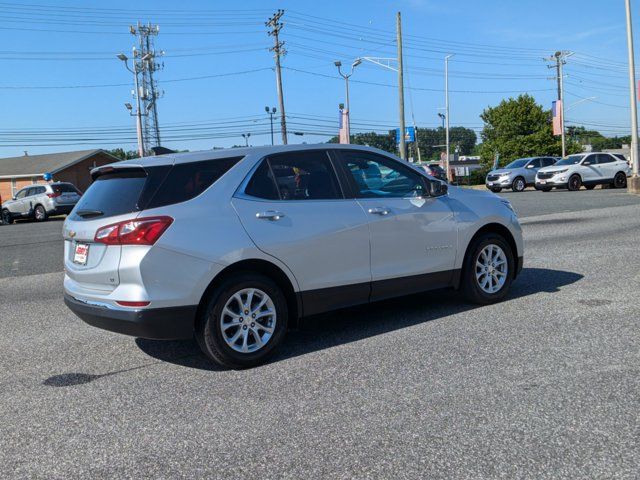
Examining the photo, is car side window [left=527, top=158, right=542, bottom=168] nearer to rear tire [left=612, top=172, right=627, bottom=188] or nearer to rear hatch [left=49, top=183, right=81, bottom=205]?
rear tire [left=612, top=172, right=627, bottom=188]

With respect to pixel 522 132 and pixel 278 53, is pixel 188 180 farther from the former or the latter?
pixel 522 132

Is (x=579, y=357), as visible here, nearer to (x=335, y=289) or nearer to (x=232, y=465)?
(x=335, y=289)

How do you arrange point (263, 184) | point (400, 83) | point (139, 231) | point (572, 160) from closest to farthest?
point (139, 231)
point (263, 184)
point (572, 160)
point (400, 83)

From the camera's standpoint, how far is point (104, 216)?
4.81 m

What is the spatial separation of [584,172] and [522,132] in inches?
1786

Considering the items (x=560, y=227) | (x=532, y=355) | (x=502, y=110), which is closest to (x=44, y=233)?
(x=560, y=227)

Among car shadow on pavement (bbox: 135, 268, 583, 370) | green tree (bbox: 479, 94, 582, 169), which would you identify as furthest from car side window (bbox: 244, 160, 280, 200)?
green tree (bbox: 479, 94, 582, 169)

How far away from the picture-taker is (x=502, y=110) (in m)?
74.3

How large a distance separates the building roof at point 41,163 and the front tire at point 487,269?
162 ft

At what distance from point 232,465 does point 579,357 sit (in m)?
2.83

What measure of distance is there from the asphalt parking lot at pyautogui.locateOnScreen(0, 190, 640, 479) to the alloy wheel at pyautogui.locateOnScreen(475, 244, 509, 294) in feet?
0.80

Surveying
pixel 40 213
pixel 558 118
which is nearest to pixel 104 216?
pixel 40 213

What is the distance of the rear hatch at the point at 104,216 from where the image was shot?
4.68 m

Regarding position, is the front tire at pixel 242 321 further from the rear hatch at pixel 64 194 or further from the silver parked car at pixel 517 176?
the silver parked car at pixel 517 176
